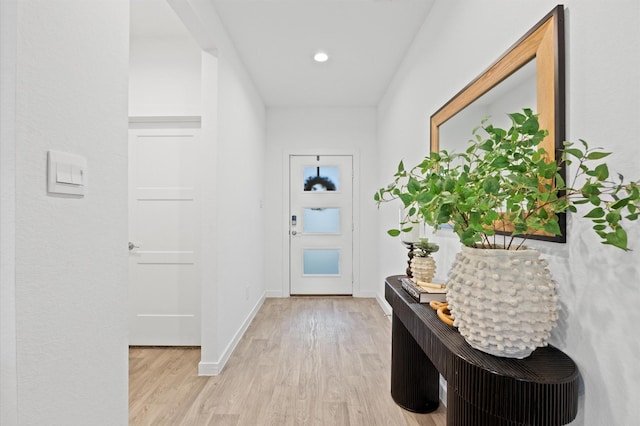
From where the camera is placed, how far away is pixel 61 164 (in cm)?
90

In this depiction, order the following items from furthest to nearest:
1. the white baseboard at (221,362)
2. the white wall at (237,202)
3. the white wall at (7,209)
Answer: the white wall at (237,202) < the white baseboard at (221,362) < the white wall at (7,209)

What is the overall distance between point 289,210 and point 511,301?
3668 millimetres

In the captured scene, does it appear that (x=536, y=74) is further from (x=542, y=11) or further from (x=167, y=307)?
(x=167, y=307)

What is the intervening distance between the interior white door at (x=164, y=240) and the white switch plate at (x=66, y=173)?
71.8 inches

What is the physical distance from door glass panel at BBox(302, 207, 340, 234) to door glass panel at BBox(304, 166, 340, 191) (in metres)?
0.30

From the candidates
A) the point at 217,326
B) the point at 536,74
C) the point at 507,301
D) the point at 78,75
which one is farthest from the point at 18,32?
the point at 217,326

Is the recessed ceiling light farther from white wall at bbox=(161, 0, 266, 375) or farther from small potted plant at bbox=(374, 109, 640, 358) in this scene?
small potted plant at bbox=(374, 109, 640, 358)

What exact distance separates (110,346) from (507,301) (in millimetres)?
1284

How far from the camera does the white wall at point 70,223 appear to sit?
790 millimetres

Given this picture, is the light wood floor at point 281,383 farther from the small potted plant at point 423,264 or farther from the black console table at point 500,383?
the black console table at point 500,383

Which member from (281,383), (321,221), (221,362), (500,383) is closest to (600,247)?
Result: (500,383)

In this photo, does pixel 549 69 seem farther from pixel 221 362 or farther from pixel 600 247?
pixel 221 362

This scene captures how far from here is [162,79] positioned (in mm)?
2729

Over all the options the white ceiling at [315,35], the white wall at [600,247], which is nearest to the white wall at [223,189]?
the white ceiling at [315,35]
